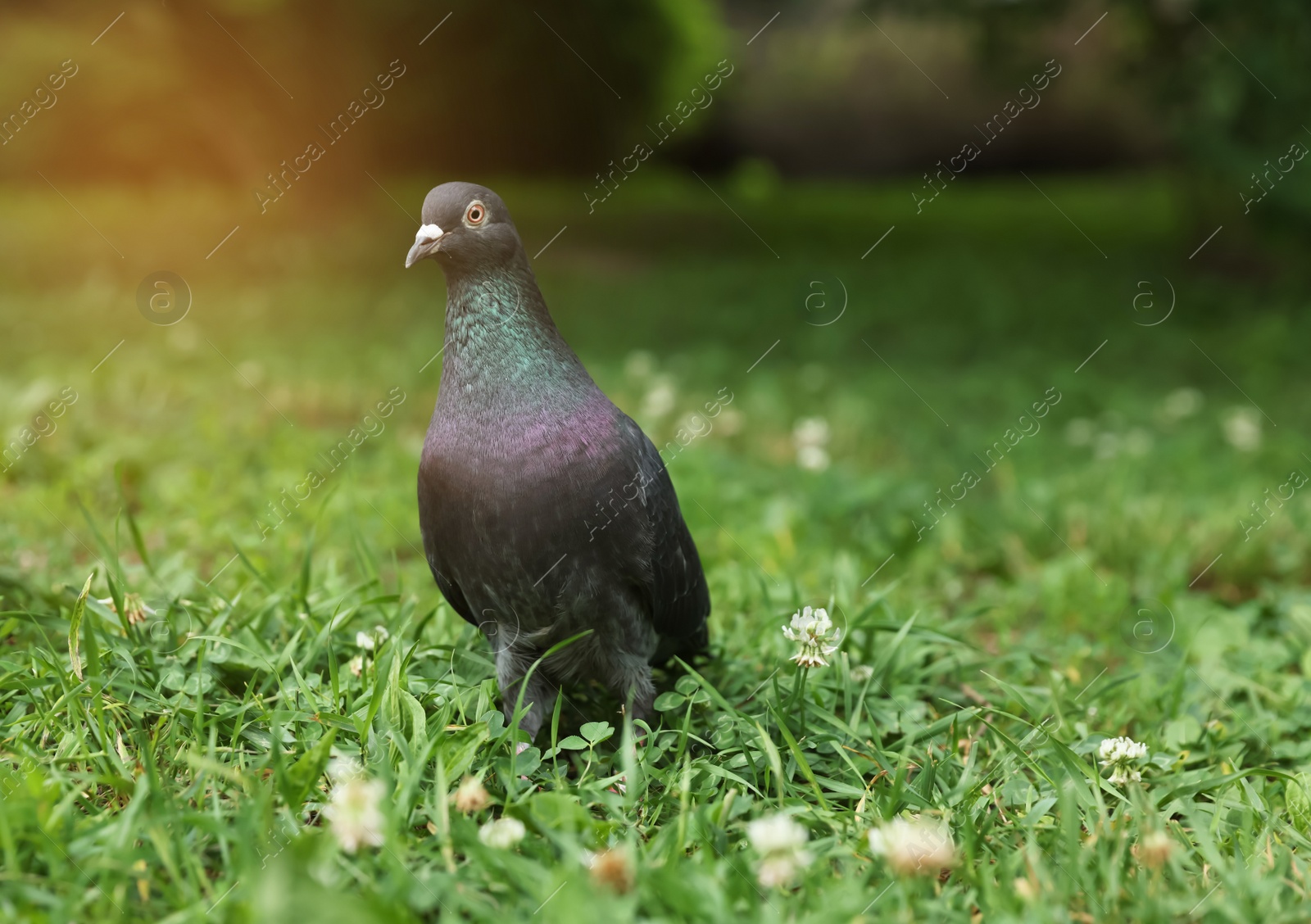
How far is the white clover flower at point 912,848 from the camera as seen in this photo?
5.71 feet

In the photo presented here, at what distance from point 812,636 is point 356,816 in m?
1.14

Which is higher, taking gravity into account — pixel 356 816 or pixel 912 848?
pixel 356 816

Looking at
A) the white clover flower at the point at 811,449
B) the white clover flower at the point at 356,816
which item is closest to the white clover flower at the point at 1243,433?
the white clover flower at the point at 811,449

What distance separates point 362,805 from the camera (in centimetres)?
168

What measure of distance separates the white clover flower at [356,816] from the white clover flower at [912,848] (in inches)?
33.0

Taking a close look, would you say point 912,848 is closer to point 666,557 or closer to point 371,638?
point 666,557

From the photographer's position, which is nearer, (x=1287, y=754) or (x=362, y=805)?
(x=362, y=805)

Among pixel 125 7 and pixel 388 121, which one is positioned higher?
pixel 125 7

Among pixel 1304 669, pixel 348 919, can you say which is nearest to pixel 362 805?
pixel 348 919

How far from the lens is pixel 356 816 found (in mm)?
1679

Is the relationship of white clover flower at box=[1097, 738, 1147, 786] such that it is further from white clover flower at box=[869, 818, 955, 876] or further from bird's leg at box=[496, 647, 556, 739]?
bird's leg at box=[496, 647, 556, 739]

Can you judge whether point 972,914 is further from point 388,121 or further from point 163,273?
point 388,121

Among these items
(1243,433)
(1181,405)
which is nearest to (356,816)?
(1243,433)

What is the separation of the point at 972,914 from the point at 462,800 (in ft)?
3.13
